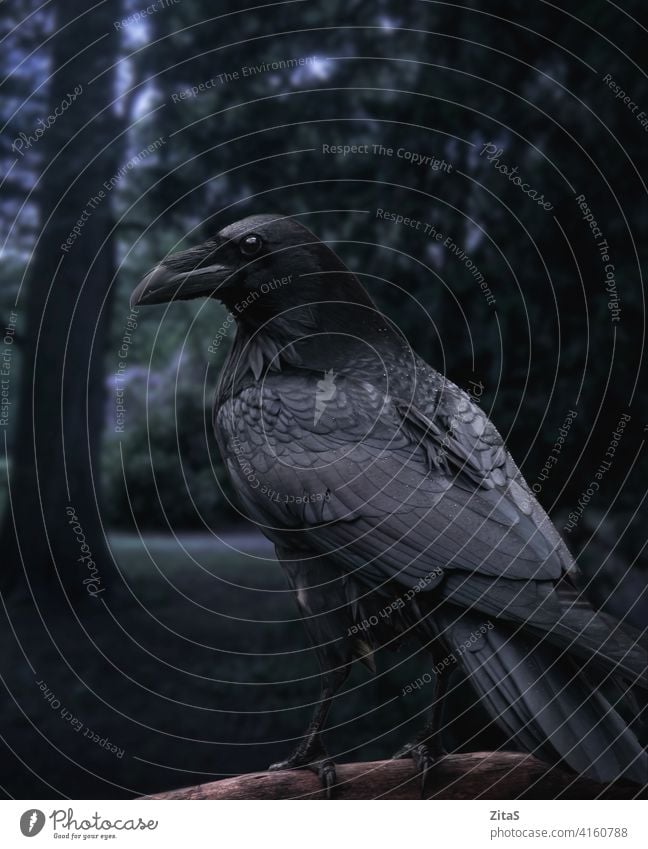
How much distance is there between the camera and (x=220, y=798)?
101 inches

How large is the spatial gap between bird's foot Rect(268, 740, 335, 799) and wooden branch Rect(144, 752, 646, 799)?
2cm

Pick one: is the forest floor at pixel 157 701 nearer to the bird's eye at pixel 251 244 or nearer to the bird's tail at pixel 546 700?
the bird's tail at pixel 546 700

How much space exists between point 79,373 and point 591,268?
11.4ft

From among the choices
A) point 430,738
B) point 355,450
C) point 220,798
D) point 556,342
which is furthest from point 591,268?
point 220,798

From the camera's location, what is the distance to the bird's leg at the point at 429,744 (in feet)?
8.75

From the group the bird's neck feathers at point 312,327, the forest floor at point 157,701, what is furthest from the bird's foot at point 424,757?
the forest floor at point 157,701

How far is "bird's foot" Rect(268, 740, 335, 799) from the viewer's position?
262 centimetres

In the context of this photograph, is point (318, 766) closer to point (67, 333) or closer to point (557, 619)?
point (557, 619)

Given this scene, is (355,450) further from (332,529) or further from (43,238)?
(43,238)

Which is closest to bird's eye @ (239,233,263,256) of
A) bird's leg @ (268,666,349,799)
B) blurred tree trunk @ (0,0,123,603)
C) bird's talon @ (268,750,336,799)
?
bird's leg @ (268,666,349,799)

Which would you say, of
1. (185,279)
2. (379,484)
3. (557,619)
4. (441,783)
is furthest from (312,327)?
(441,783)

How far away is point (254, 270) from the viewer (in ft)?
8.49

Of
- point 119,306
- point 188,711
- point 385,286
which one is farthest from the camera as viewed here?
point 119,306

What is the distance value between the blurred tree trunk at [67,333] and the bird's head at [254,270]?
3367 mm
